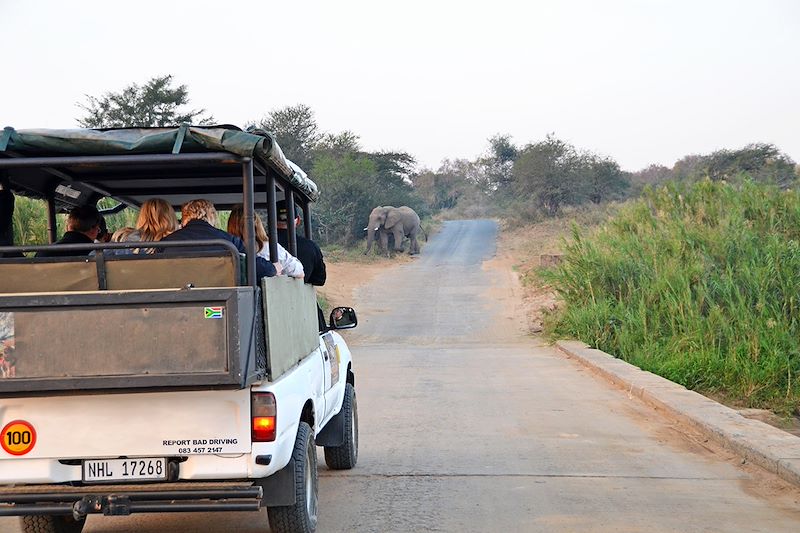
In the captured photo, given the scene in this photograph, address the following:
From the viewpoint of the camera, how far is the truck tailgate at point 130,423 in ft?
15.2

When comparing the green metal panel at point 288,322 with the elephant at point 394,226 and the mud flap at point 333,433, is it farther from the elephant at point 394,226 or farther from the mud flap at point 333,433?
the elephant at point 394,226

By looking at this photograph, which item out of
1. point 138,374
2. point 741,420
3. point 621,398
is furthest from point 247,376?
point 621,398

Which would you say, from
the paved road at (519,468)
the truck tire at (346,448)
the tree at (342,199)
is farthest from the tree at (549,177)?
the truck tire at (346,448)

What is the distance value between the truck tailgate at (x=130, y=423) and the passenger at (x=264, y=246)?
4.52ft

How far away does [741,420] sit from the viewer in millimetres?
9508

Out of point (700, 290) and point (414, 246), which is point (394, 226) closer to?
point (414, 246)

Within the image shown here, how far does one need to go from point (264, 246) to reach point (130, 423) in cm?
165

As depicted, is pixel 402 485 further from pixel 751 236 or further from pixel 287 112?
pixel 287 112

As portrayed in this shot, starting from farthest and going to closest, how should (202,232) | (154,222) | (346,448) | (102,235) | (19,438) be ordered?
(346,448), (102,235), (154,222), (202,232), (19,438)

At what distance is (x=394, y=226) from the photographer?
4094 cm

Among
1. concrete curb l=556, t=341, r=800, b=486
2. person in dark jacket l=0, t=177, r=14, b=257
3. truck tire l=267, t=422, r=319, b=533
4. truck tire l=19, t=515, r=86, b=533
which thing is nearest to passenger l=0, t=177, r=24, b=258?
person in dark jacket l=0, t=177, r=14, b=257

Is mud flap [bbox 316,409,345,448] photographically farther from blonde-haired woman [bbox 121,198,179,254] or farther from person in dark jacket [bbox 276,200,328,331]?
blonde-haired woman [bbox 121,198,179,254]

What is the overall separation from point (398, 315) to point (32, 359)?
20.8 meters

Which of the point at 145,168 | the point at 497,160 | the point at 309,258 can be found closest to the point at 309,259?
the point at 309,258
